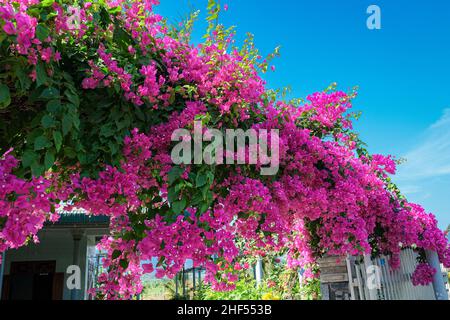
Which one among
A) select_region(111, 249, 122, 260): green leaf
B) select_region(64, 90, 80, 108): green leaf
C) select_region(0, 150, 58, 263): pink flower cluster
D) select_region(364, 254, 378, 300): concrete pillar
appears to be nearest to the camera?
select_region(0, 150, 58, 263): pink flower cluster

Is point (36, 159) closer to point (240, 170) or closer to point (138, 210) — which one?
point (138, 210)

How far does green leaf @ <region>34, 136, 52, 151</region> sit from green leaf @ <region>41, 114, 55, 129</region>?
7 centimetres

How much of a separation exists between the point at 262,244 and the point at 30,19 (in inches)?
97.7

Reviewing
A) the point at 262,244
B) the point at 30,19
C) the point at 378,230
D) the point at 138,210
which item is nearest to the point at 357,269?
the point at 378,230

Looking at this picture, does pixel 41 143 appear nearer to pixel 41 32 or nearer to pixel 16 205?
pixel 16 205

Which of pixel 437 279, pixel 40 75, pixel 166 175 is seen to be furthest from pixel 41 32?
pixel 437 279

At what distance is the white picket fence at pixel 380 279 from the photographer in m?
5.23

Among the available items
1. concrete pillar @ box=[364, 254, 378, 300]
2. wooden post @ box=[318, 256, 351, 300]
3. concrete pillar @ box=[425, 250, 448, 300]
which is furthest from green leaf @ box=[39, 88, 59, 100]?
concrete pillar @ box=[425, 250, 448, 300]

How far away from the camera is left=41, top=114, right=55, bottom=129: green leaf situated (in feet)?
7.06

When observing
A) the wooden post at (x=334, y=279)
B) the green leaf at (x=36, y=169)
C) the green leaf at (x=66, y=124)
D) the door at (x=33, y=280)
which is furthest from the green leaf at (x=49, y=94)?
the door at (x=33, y=280)

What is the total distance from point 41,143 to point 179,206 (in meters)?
0.92

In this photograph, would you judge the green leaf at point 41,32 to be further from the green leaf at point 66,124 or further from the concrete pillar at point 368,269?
the concrete pillar at point 368,269

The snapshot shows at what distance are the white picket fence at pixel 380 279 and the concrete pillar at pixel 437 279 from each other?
1.05 ft

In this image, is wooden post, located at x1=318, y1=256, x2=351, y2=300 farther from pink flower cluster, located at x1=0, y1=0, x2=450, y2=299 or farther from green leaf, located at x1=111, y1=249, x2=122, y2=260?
green leaf, located at x1=111, y1=249, x2=122, y2=260
